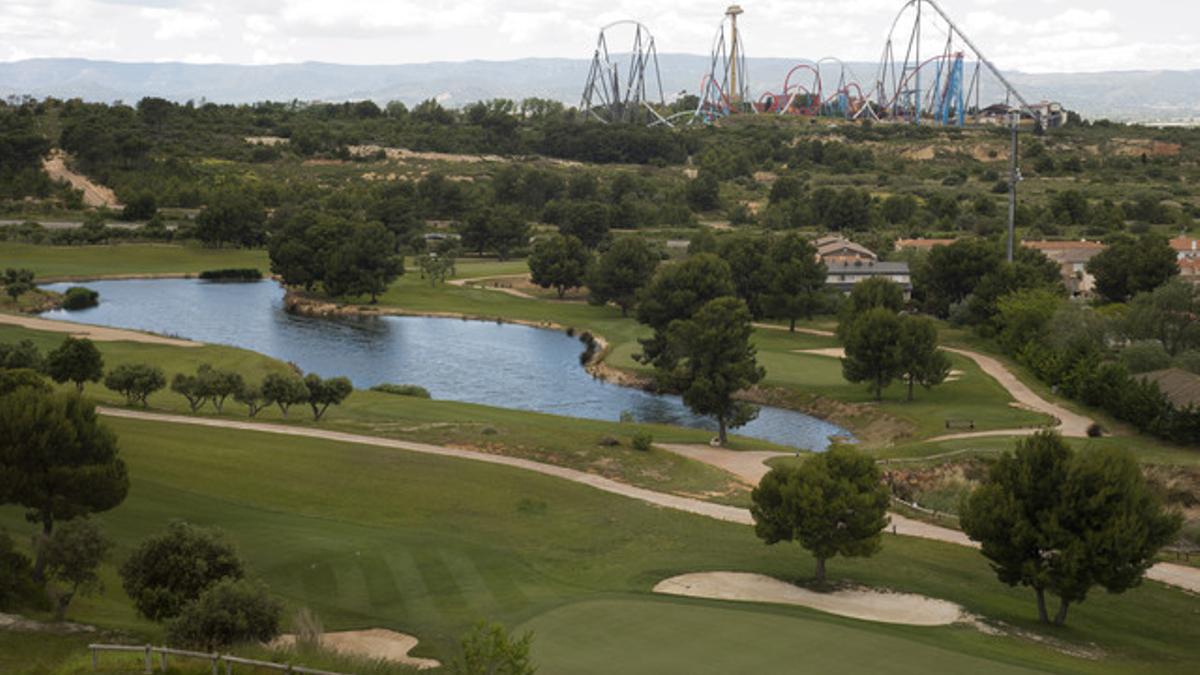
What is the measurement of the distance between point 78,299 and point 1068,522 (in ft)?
262

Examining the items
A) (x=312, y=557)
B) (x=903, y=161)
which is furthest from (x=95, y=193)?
(x=312, y=557)

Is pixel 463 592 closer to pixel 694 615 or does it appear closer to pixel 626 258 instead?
pixel 694 615

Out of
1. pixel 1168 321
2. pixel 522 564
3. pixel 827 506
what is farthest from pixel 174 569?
pixel 1168 321

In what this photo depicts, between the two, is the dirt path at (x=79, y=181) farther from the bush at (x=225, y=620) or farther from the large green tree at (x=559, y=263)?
the bush at (x=225, y=620)

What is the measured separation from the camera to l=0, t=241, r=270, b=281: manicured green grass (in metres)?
110

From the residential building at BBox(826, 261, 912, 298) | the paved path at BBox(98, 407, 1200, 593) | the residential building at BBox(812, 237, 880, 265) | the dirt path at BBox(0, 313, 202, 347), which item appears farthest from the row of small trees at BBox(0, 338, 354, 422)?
the residential building at BBox(812, 237, 880, 265)

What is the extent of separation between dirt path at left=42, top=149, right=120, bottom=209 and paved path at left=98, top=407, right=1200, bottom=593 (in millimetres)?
97816

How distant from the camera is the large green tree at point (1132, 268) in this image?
286ft

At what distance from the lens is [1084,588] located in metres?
32.7

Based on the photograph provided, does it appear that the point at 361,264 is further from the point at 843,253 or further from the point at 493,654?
the point at 493,654

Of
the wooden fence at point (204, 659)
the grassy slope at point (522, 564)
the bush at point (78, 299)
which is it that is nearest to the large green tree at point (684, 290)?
the grassy slope at point (522, 564)

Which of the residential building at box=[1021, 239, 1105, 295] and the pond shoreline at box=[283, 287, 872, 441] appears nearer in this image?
the pond shoreline at box=[283, 287, 872, 441]

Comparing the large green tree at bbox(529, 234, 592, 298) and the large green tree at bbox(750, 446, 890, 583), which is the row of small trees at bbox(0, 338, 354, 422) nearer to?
the large green tree at bbox(750, 446, 890, 583)

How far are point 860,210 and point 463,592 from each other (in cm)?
10699
